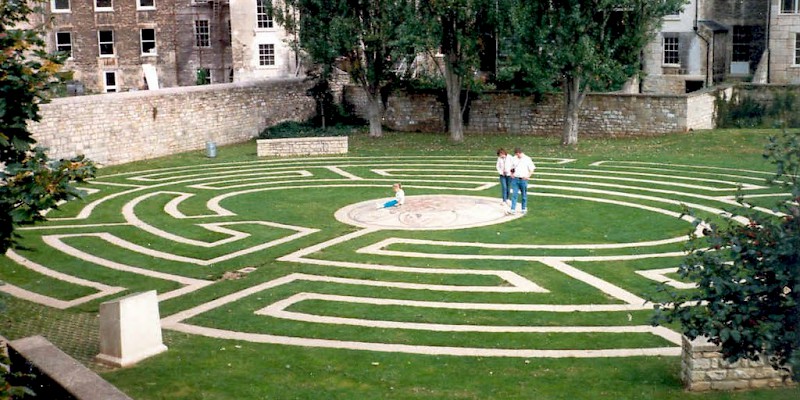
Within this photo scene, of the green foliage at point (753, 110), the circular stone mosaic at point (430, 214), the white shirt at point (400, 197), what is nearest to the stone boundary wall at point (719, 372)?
the circular stone mosaic at point (430, 214)

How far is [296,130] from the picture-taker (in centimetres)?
4791

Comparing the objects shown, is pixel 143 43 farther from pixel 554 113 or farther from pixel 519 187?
pixel 519 187

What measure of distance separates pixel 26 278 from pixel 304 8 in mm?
25514

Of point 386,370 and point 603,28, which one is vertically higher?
point 603,28

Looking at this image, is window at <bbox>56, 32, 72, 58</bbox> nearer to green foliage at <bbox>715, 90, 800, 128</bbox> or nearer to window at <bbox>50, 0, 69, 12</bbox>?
window at <bbox>50, 0, 69, 12</bbox>

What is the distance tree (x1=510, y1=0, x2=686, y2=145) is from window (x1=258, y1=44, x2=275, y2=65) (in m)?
23.7

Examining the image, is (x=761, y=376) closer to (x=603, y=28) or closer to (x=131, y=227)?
(x=131, y=227)

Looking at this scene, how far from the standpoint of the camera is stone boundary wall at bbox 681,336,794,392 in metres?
13.8

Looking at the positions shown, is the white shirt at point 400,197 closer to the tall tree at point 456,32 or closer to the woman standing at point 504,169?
the woman standing at point 504,169

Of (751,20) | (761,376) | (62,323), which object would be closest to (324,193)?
(62,323)

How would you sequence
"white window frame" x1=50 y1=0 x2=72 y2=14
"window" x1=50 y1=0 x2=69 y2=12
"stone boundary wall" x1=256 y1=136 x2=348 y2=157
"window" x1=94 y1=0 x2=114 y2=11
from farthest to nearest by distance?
"window" x1=94 y1=0 x2=114 y2=11 → "window" x1=50 y1=0 x2=69 y2=12 → "white window frame" x1=50 y1=0 x2=72 y2=14 → "stone boundary wall" x1=256 y1=136 x2=348 y2=157

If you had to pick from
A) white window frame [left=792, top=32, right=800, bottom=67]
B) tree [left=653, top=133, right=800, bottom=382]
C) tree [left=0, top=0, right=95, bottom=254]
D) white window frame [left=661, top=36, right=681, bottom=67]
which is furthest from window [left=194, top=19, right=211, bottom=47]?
tree [left=653, top=133, right=800, bottom=382]

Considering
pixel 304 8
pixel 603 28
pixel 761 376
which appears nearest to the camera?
→ pixel 761 376

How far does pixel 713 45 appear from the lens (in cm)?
5356
